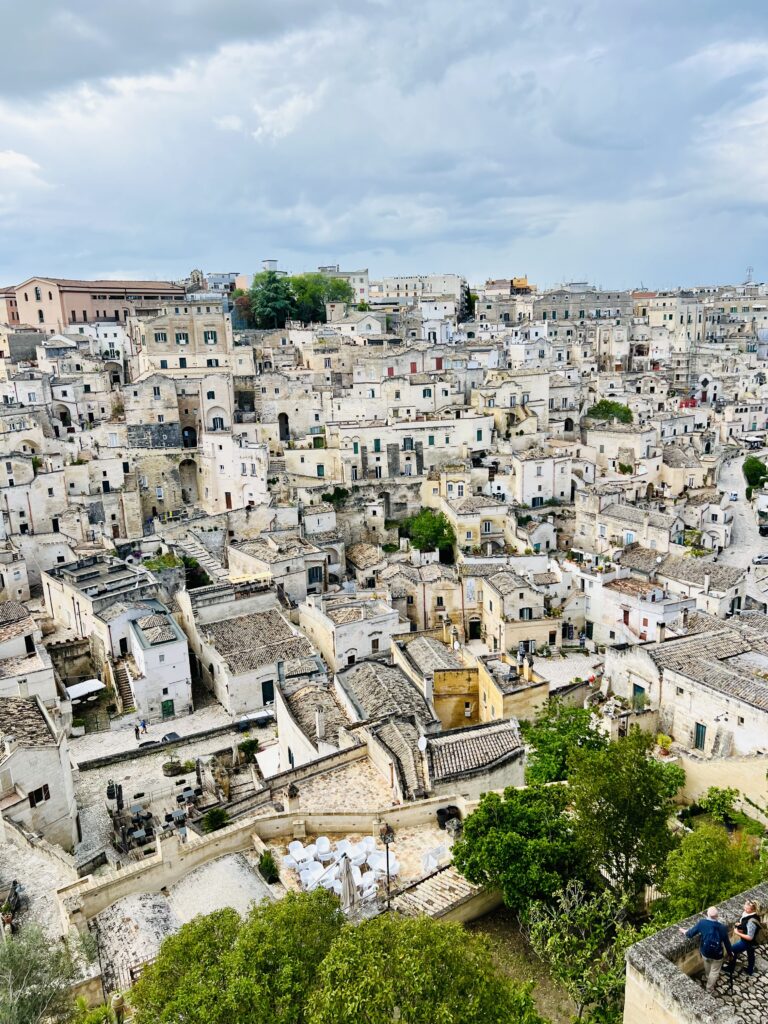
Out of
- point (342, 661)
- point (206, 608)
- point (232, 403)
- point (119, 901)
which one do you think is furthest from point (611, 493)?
point (119, 901)

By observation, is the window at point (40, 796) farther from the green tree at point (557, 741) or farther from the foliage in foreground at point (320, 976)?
the green tree at point (557, 741)

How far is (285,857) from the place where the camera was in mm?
16281

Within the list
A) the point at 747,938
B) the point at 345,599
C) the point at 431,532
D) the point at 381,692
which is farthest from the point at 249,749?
the point at 431,532

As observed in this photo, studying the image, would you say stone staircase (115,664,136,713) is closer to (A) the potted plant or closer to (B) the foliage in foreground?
(A) the potted plant

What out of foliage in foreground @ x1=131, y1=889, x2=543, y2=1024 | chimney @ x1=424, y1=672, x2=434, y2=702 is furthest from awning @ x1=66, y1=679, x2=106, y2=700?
foliage in foreground @ x1=131, y1=889, x2=543, y2=1024

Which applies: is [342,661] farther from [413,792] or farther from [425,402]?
[425,402]

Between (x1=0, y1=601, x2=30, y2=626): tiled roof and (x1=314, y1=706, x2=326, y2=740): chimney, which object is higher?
(x1=0, y1=601, x2=30, y2=626): tiled roof

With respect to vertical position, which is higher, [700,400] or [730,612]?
[700,400]

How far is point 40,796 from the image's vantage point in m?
20.1

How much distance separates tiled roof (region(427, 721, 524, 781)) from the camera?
19141 millimetres

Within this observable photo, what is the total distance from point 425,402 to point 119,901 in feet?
143

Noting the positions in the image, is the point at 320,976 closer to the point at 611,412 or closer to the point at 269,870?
the point at 269,870

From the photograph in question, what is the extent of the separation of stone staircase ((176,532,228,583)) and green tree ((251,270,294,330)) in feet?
129

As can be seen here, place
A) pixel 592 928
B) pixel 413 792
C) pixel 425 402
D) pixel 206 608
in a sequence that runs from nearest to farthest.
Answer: pixel 592 928 < pixel 413 792 < pixel 206 608 < pixel 425 402
